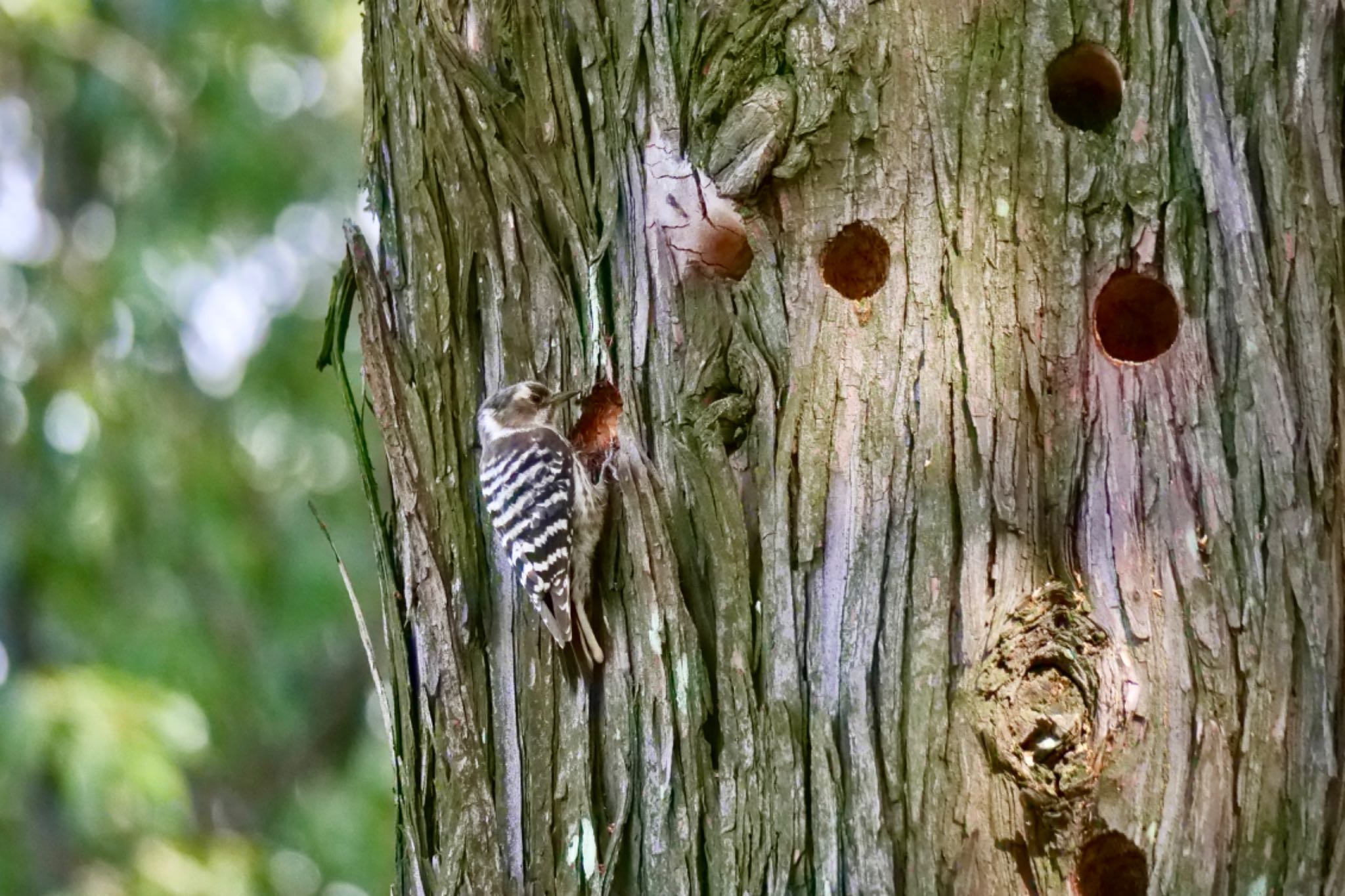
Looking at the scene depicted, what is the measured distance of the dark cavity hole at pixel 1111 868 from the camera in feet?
8.73

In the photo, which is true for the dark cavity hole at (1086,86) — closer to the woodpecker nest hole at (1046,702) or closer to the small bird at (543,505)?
the woodpecker nest hole at (1046,702)

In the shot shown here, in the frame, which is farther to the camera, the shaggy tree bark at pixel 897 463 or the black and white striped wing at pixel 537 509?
the black and white striped wing at pixel 537 509

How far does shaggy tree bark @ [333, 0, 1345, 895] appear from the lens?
8.74 feet

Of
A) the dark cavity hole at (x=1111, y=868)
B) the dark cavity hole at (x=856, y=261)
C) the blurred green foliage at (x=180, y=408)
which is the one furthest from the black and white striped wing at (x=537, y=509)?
the blurred green foliage at (x=180, y=408)

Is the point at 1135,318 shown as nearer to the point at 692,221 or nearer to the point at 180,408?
the point at 692,221

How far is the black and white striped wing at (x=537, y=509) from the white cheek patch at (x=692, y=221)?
627 millimetres

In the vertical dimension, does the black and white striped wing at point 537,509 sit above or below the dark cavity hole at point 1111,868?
above

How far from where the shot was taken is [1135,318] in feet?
9.66

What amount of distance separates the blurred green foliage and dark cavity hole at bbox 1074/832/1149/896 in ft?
20.5

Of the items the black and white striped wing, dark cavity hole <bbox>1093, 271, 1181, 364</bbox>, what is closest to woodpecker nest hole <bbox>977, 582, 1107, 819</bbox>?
dark cavity hole <bbox>1093, 271, 1181, 364</bbox>

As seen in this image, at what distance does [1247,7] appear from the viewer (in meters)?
2.85

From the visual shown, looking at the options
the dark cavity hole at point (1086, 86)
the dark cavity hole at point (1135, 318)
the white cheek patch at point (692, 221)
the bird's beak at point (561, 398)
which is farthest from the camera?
the bird's beak at point (561, 398)

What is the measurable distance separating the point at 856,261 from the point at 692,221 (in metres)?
0.37

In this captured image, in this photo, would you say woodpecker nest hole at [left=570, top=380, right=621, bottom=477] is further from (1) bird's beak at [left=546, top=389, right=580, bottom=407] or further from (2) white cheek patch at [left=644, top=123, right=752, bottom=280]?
(2) white cheek patch at [left=644, top=123, right=752, bottom=280]
